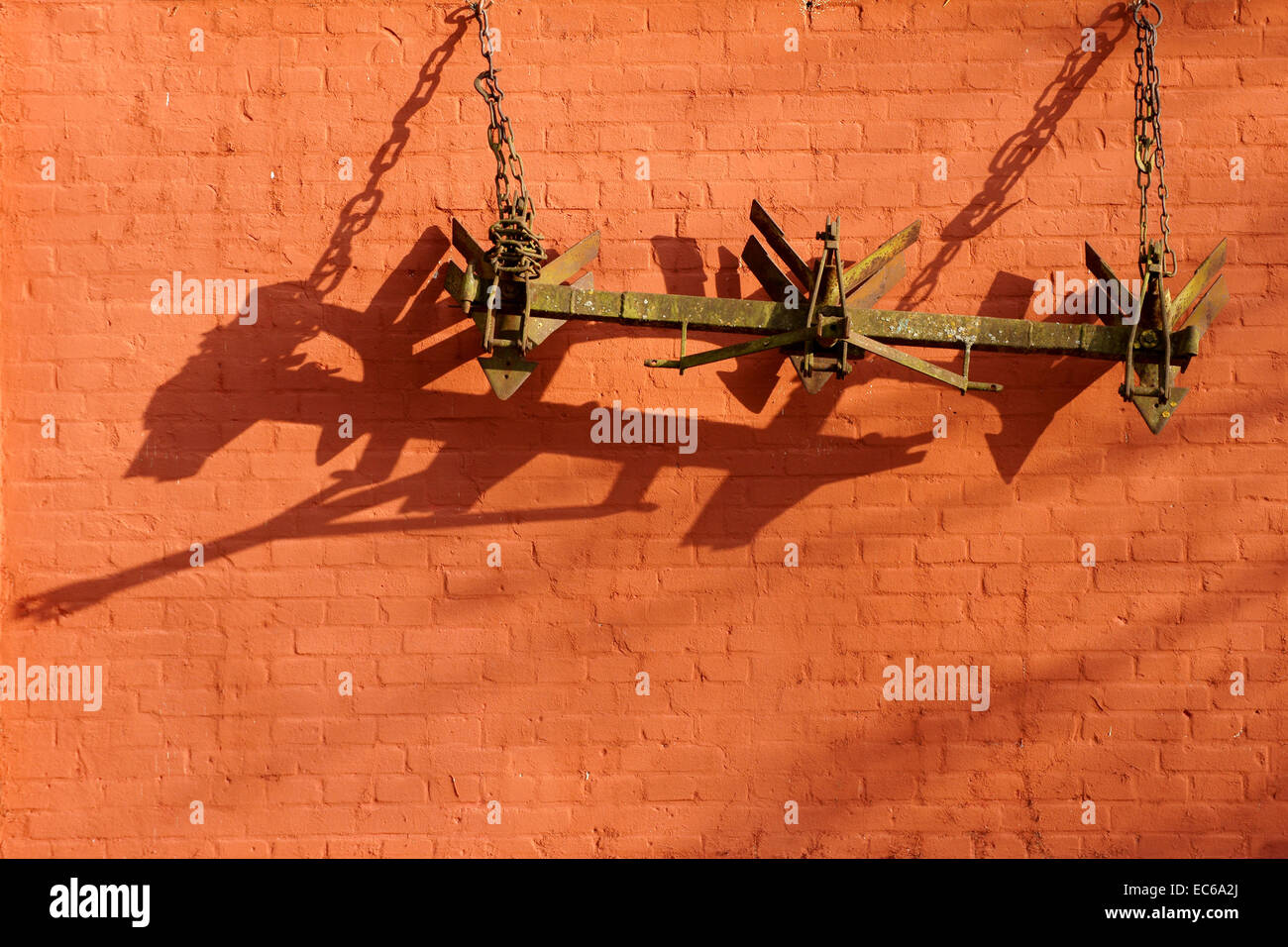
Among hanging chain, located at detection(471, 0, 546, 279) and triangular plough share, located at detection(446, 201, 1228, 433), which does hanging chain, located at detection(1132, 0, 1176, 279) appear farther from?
hanging chain, located at detection(471, 0, 546, 279)

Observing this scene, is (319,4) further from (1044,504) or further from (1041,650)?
(1041,650)

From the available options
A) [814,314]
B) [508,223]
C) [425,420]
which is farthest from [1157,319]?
[425,420]

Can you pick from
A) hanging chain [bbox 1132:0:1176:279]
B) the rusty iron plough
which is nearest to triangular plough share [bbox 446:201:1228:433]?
the rusty iron plough

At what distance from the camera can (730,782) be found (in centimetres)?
345

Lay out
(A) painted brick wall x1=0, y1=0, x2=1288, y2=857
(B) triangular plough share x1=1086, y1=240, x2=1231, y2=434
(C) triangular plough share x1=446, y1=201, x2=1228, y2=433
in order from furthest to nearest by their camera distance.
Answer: (A) painted brick wall x1=0, y1=0, x2=1288, y2=857
(B) triangular plough share x1=1086, y1=240, x2=1231, y2=434
(C) triangular plough share x1=446, y1=201, x2=1228, y2=433

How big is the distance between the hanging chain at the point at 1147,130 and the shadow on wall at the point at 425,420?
13 centimetres

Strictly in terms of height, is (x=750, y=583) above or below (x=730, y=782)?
above

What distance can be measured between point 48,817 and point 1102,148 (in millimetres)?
4243

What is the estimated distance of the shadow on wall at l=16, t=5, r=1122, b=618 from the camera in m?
3.48

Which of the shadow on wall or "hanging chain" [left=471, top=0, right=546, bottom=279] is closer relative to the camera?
"hanging chain" [left=471, top=0, right=546, bottom=279]

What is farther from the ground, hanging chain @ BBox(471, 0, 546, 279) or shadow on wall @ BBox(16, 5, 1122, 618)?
hanging chain @ BBox(471, 0, 546, 279)

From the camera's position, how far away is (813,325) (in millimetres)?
3100

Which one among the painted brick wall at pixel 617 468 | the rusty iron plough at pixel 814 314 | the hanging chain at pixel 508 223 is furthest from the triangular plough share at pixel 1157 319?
the hanging chain at pixel 508 223

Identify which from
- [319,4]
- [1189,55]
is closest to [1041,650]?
[1189,55]
